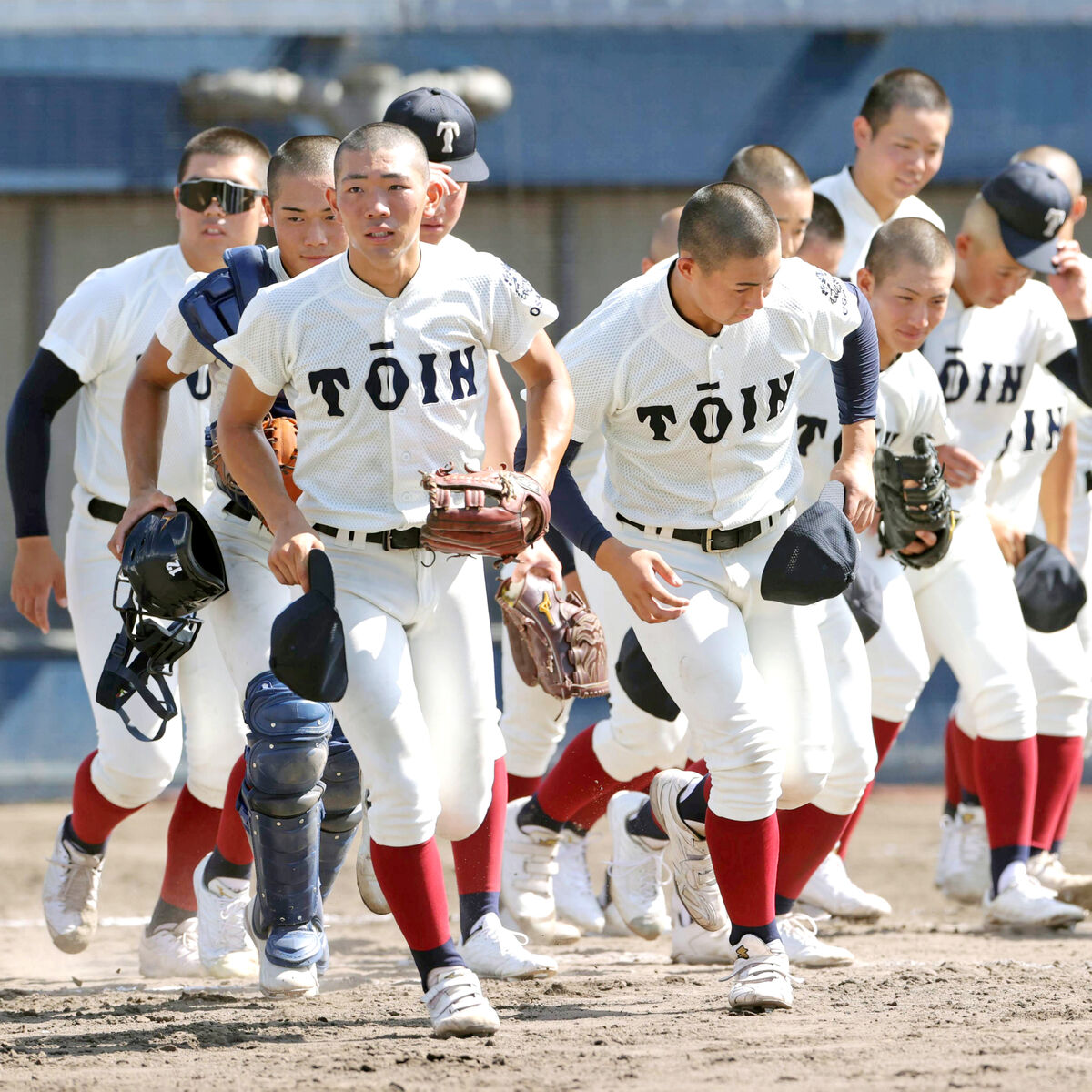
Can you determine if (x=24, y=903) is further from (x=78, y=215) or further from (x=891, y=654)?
(x=78, y=215)

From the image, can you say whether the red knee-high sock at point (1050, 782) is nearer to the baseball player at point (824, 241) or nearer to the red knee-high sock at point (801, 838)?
the red knee-high sock at point (801, 838)

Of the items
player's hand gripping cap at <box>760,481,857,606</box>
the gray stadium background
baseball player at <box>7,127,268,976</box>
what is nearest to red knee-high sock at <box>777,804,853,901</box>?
player's hand gripping cap at <box>760,481,857,606</box>

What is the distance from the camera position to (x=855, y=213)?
6.02 metres

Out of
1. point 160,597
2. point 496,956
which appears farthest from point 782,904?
point 160,597

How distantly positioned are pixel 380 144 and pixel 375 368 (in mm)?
479

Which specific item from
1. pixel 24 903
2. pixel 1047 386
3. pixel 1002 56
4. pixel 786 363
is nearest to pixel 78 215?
pixel 24 903

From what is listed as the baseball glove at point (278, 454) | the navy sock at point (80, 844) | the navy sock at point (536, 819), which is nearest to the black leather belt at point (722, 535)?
the baseball glove at point (278, 454)

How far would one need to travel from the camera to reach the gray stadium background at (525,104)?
9539 mm

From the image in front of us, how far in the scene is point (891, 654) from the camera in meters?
5.32

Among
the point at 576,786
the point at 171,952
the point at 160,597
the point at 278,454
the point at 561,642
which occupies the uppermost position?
the point at 278,454

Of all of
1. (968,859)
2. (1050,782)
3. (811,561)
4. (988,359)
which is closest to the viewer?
(811,561)

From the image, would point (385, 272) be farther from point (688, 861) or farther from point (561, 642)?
point (688, 861)

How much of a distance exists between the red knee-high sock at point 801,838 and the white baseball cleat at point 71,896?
1.98 meters

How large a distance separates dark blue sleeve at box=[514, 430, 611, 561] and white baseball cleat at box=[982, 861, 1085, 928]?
209cm
